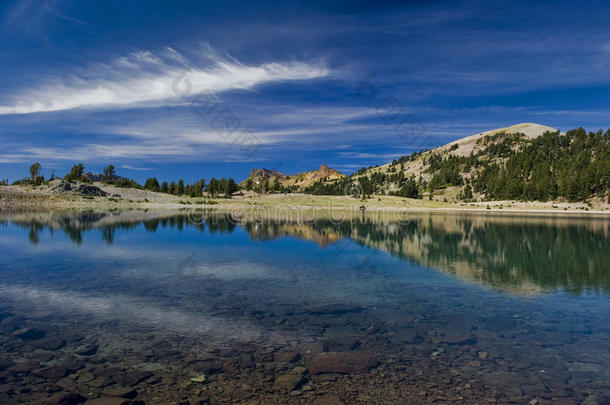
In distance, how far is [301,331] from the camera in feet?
41.3

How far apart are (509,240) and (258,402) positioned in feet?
135

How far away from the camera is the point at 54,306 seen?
49.2 feet

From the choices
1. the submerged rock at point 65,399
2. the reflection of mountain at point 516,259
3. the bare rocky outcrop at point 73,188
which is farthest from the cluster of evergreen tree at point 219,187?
the submerged rock at point 65,399

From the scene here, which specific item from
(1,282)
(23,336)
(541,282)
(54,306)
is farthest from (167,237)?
(541,282)

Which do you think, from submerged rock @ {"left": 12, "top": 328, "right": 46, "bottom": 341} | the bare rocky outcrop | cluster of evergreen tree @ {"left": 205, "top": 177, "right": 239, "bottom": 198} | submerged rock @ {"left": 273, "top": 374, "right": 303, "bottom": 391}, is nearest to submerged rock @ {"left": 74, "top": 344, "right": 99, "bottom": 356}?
submerged rock @ {"left": 12, "top": 328, "right": 46, "bottom": 341}

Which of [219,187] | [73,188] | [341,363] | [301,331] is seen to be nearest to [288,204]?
[219,187]

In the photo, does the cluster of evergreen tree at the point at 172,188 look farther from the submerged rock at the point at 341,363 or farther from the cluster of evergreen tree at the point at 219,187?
the submerged rock at the point at 341,363

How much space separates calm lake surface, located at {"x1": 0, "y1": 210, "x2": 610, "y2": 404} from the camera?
8.99 m

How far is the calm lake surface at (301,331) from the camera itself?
29.5ft

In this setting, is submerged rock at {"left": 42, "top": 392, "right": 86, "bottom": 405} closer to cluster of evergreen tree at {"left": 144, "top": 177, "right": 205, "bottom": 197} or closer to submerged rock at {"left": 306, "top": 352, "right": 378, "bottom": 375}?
submerged rock at {"left": 306, "top": 352, "right": 378, "bottom": 375}

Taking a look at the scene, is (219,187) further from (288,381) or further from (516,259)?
(288,381)

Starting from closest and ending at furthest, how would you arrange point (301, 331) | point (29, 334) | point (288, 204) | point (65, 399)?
point (65, 399) < point (29, 334) < point (301, 331) < point (288, 204)

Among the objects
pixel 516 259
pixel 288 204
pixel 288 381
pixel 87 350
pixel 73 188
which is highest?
pixel 73 188

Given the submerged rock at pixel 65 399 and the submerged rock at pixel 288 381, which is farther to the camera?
the submerged rock at pixel 288 381
